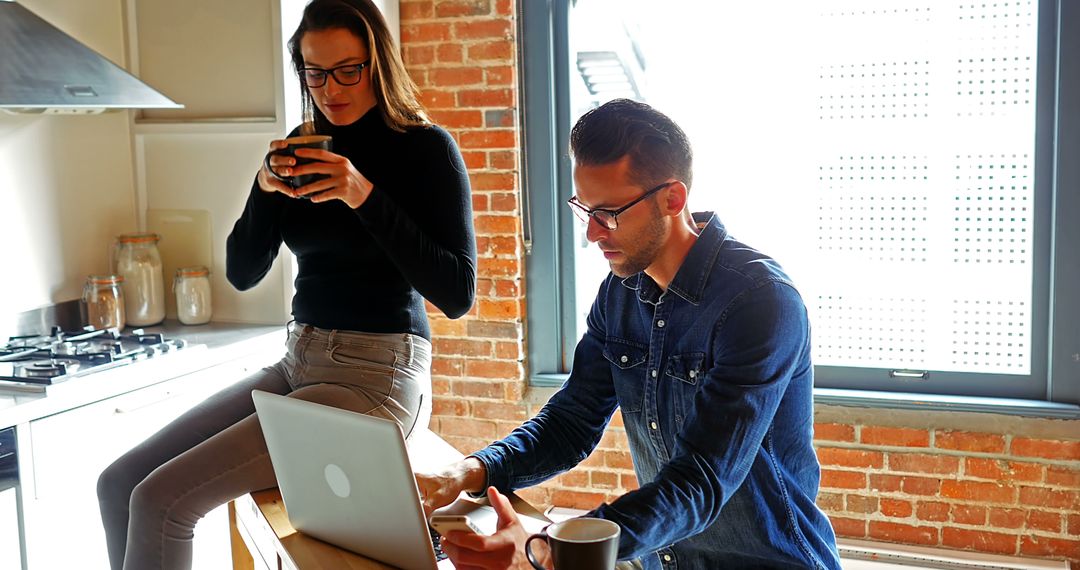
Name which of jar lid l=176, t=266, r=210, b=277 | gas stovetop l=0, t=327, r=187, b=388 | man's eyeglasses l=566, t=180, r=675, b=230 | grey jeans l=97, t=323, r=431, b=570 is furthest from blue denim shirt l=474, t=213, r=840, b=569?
jar lid l=176, t=266, r=210, b=277

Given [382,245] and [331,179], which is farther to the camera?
[382,245]

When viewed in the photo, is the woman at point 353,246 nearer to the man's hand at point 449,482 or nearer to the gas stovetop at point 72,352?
the man's hand at point 449,482

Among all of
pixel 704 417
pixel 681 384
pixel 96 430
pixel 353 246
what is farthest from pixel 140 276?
pixel 704 417

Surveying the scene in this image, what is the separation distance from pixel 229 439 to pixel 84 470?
0.96 m

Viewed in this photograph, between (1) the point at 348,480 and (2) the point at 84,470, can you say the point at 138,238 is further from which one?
(1) the point at 348,480

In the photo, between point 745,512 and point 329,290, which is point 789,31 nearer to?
point 329,290

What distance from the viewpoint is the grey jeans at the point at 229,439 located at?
1.79 meters

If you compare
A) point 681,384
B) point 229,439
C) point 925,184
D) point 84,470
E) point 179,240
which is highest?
point 925,184

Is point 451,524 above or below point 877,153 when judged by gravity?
below

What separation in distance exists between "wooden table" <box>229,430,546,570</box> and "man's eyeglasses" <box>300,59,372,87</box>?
0.77 m

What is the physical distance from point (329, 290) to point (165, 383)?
3.11ft

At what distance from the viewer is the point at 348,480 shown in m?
1.41

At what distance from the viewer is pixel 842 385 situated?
3.38 m

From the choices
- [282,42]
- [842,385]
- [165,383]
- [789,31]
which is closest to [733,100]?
[789,31]
